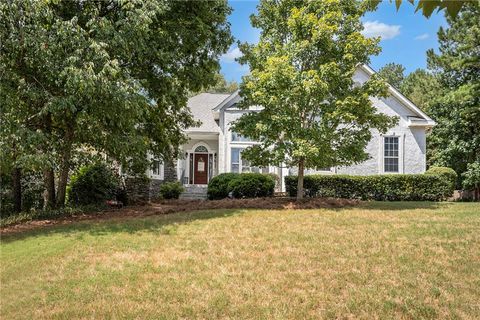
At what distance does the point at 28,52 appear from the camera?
10586 millimetres

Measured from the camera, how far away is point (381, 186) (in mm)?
18094

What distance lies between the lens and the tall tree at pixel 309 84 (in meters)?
12.9

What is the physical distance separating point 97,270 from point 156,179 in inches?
562

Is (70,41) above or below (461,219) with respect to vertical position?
above

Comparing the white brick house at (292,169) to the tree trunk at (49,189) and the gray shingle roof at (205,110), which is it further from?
the tree trunk at (49,189)

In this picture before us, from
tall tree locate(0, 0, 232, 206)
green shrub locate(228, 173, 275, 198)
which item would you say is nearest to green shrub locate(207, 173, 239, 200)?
green shrub locate(228, 173, 275, 198)

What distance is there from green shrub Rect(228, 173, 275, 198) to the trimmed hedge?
→ 97 centimetres

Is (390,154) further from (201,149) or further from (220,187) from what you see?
(201,149)

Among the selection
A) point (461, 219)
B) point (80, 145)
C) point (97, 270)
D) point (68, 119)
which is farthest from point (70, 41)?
point (461, 219)

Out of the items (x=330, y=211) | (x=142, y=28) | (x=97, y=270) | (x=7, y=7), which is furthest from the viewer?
(x=330, y=211)

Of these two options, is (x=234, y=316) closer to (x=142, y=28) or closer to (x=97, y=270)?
(x=97, y=270)

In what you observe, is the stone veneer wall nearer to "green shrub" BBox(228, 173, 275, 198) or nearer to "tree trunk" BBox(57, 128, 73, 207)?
"green shrub" BBox(228, 173, 275, 198)

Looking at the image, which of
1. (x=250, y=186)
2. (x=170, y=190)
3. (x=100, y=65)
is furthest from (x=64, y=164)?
(x=250, y=186)

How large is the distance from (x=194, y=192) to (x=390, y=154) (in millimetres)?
10475
